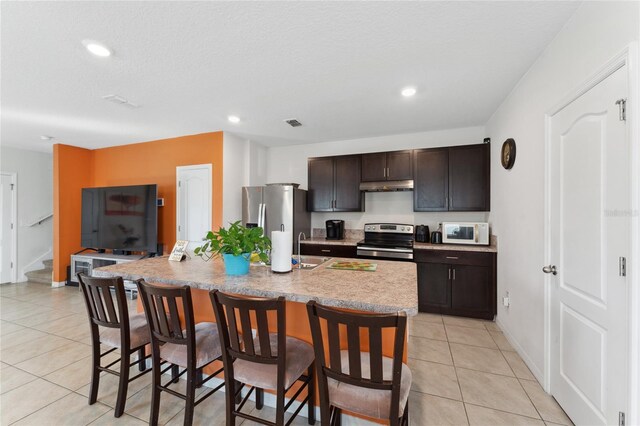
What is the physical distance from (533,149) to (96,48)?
11.8 feet

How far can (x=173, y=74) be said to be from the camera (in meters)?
2.45

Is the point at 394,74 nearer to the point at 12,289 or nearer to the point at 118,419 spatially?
the point at 118,419

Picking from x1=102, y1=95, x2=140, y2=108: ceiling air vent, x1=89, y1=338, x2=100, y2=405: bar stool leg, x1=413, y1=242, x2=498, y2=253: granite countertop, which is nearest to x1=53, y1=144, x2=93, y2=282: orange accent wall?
x1=102, y1=95, x2=140, y2=108: ceiling air vent

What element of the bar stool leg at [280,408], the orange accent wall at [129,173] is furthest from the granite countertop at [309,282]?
the orange accent wall at [129,173]

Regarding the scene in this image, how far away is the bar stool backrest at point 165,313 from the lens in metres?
1.45

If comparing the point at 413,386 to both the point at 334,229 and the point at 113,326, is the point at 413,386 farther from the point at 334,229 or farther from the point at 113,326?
the point at 334,229

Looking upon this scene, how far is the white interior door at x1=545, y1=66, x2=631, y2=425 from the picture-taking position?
134 centimetres

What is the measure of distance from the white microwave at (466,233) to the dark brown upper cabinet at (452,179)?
234mm

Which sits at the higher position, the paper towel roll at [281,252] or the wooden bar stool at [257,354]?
the paper towel roll at [281,252]

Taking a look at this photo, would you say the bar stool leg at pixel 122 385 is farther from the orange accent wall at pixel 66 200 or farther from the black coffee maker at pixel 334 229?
the orange accent wall at pixel 66 200

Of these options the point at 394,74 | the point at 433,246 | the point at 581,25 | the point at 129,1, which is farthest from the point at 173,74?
the point at 433,246

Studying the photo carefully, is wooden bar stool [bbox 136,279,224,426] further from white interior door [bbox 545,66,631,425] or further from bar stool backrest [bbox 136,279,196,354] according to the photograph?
white interior door [bbox 545,66,631,425]

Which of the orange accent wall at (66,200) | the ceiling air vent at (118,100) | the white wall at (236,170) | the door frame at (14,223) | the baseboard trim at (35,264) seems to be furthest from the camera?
the baseboard trim at (35,264)

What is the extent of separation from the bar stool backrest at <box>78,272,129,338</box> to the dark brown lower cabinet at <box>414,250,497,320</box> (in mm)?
3174
